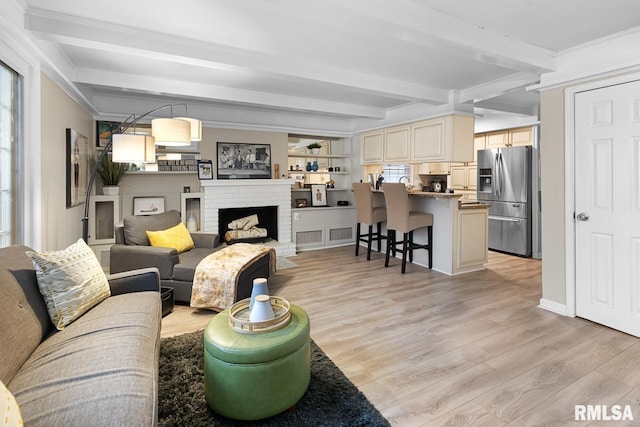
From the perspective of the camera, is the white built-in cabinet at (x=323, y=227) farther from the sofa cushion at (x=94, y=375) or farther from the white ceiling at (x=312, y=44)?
the sofa cushion at (x=94, y=375)

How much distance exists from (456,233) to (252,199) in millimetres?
3041

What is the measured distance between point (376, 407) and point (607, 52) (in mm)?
3113

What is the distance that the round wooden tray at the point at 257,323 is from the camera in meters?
1.72

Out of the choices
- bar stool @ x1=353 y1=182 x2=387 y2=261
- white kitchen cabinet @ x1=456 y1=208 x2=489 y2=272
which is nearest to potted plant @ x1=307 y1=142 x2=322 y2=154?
bar stool @ x1=353 y1=182 x2=387 y2=261

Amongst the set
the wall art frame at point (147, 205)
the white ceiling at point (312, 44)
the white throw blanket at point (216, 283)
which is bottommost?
the white throw blanket at point (216, 283)

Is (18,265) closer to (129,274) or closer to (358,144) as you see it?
(129,274)

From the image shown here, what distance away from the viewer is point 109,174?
452 centimetres

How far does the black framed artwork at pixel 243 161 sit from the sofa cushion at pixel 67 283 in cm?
344

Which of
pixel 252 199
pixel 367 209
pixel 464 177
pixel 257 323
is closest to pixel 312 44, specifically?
pixel 257 323

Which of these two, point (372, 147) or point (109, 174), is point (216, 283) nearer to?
point (109, 174)

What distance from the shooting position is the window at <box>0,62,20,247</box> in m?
2.29

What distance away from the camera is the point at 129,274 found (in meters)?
2.39

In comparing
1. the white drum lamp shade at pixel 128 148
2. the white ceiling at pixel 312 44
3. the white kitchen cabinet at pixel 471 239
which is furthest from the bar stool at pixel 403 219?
the white drum lamp shade at pixel 128 148

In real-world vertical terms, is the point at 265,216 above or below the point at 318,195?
below
